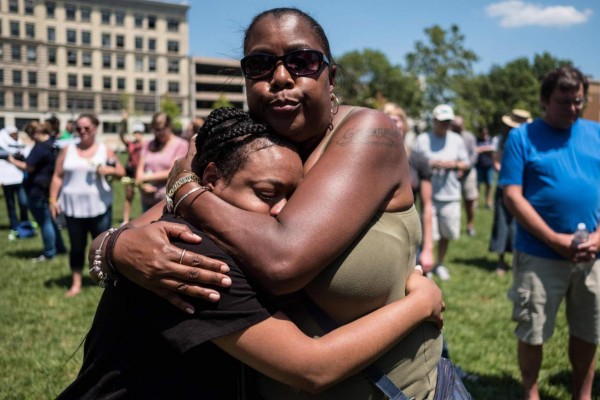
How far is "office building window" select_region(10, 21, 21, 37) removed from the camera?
6603 cm

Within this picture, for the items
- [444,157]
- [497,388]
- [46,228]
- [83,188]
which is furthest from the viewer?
[46,228]

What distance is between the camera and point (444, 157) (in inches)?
316

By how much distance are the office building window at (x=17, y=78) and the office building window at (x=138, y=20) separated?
19834 mm

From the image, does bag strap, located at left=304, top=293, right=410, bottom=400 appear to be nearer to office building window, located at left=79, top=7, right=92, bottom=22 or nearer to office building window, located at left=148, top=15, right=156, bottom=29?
office building window, located at left=79, top=7, right=92, bottom=22

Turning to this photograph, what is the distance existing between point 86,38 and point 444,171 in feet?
273

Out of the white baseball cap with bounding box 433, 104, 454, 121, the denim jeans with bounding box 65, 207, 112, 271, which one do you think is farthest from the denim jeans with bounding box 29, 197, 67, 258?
the white baseball cap with bounding box 433, 104, 454, 121

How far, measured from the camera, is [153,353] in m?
1.72

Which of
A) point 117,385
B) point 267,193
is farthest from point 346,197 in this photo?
point 117,385

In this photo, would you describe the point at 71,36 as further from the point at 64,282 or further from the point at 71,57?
the point at 64,282

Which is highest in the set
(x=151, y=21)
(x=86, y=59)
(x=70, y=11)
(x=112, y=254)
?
(x=151, y=21)

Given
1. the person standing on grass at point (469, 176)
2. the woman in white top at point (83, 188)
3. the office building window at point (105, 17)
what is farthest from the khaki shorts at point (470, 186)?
the office building window at point (105, 17)

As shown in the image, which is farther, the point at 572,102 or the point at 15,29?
the point at 15,29

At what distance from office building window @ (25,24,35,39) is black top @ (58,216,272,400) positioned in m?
78.0

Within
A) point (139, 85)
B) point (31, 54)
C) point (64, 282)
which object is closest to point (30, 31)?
point (31, 54)
